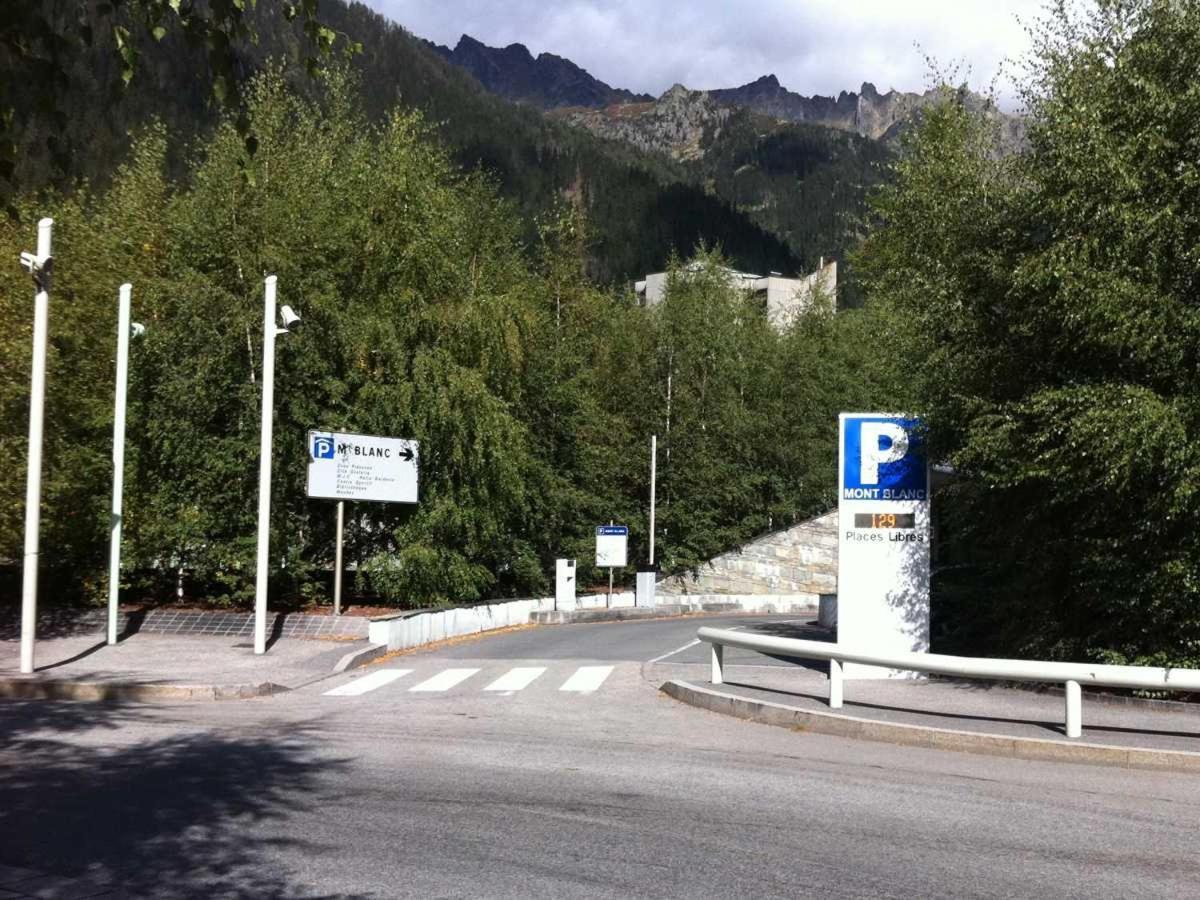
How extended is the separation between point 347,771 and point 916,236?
46.7ft

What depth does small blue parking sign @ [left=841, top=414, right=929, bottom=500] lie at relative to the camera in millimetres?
16281

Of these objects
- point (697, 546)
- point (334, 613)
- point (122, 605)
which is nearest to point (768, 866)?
point (334, 613)

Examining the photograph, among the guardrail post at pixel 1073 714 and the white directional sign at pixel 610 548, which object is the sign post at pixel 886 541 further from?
the white directional sign at pixel 610 548

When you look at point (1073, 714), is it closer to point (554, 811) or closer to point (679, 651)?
point (554, 811)

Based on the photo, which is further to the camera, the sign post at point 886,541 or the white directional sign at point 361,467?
the white directional sign at point 361,467

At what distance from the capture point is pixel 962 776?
10008 mm

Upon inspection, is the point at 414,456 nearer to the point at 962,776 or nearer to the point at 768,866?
the point at 962,776

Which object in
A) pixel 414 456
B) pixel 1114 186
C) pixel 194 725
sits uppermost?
pixel 1114 186

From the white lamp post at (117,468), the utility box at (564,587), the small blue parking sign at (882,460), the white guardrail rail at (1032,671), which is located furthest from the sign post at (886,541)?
the utility box at (564,587)

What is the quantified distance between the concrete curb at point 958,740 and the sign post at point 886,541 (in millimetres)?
3096

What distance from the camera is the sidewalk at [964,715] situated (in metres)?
10.9

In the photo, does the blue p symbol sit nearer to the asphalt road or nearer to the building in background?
the asphalt road

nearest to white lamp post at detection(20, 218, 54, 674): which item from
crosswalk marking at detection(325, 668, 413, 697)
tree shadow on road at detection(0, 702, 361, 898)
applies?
crosswalk marking at detection(325, 668, 413, 697)

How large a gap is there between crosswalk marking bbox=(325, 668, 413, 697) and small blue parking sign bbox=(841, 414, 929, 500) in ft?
22.5
